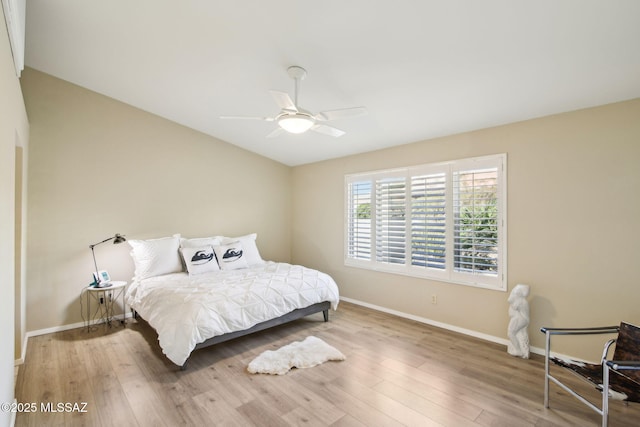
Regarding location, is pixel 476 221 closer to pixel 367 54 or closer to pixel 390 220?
pixel 390 220

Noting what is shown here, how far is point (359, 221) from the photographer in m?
4.85

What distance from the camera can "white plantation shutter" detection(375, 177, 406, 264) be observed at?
14.0 ft

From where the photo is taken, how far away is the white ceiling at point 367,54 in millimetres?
2010

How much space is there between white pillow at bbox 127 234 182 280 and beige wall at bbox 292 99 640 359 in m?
3.34

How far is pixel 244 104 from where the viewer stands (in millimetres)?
3695

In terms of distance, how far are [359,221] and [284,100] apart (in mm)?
2739

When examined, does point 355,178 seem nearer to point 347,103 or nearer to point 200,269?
point 347,103

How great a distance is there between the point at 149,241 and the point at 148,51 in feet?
7.79

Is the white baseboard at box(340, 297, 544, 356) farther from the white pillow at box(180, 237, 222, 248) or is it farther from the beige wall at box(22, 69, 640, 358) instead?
the white pillow at box(180, 237, 222, 248)

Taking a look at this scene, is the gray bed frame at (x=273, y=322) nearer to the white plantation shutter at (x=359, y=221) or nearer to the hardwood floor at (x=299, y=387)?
the hardwood floor at (x=299, y=387)

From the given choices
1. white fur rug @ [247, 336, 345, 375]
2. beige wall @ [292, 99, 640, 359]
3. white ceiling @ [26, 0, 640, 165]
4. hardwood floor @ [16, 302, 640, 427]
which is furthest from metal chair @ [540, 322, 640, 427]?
white ceiling @ [26, 0, 640, 165]

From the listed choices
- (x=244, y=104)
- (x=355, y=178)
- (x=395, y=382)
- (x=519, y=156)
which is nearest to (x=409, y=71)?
(x=519, y=156)

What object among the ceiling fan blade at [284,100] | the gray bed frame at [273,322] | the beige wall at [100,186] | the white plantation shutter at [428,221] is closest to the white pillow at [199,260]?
the beige wall at [100,186]

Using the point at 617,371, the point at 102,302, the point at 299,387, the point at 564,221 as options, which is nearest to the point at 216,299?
the point at 299,387
